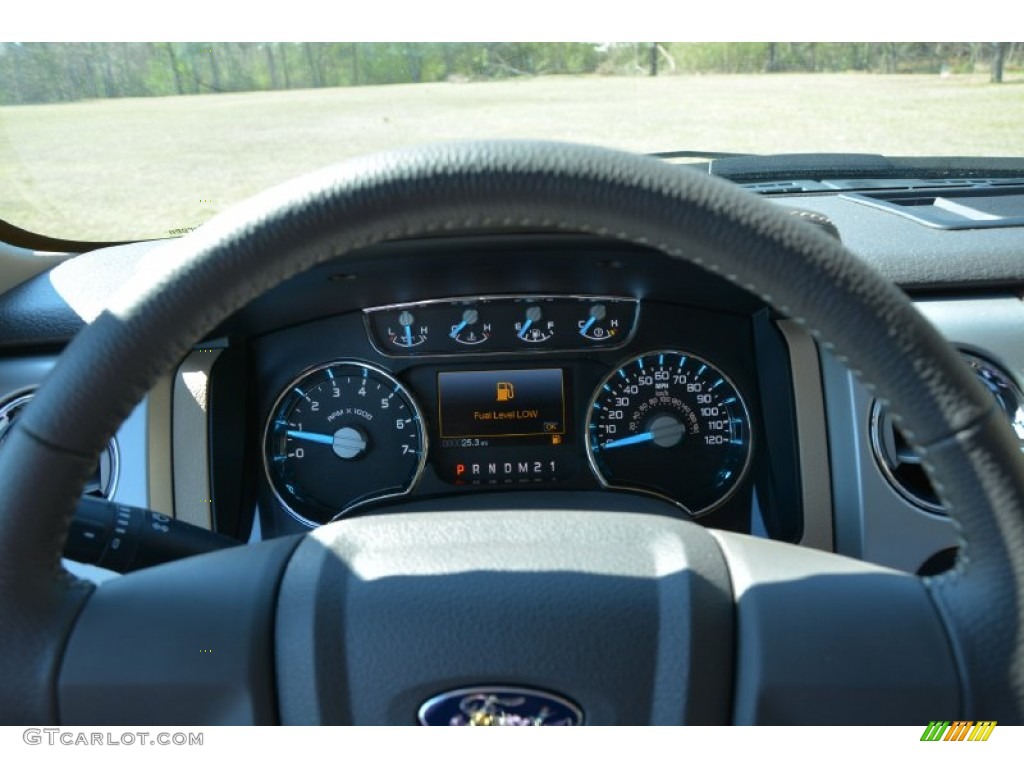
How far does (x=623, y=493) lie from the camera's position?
2926 millimetres

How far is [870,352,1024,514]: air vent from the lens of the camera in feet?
8.93

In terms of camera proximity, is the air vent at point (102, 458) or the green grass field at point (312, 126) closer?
the air vent at point (102, 458)

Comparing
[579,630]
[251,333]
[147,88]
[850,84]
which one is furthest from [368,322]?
[579,630]

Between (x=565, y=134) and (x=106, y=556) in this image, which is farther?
(x=565, y=134)

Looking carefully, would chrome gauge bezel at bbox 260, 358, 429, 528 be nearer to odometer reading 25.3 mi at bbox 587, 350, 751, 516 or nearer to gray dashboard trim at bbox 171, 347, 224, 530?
gray dashboard trim at bbox 171, 347, 224, 530

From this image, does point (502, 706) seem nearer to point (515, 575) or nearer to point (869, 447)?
point (515, 575)

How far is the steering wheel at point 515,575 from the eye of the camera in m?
1.10

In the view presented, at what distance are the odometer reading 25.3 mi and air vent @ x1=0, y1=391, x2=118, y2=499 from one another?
1204 millimetres

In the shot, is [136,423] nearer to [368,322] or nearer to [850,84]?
[368,322]

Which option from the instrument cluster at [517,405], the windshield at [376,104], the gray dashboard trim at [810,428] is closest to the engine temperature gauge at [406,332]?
the instrument cluster at [517,405]

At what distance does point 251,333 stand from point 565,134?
38.8 inches

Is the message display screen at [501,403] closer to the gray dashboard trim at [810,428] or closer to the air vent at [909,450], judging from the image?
the gray dashboard trim at [810,428]
